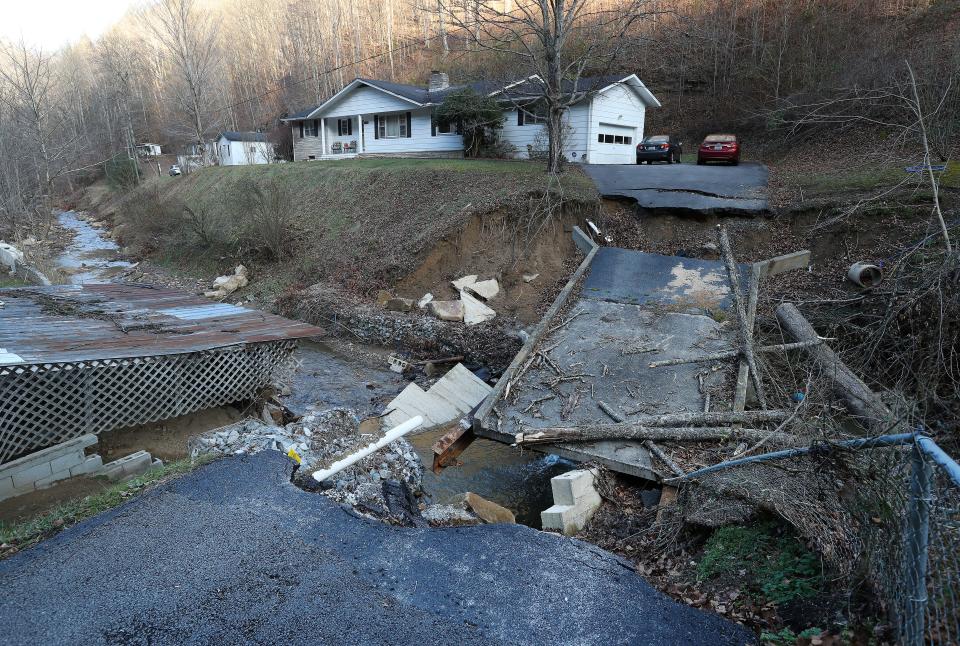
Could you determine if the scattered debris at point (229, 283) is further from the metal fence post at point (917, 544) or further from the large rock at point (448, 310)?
the metal fence post at point (917, 544)

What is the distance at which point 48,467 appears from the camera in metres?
7.07

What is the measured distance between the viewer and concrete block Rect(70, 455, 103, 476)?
7.30 meters

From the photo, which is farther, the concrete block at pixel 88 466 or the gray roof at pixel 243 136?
the gray roof at pixel 243 136

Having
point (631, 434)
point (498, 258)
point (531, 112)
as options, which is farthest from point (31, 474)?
point (531, 112)

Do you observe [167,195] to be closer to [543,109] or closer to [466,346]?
[543,109]

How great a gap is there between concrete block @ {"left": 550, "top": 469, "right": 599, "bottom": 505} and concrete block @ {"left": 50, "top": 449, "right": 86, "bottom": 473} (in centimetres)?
608

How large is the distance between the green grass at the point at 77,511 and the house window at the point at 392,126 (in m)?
27.7

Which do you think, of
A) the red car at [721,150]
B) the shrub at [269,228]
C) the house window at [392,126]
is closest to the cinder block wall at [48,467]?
the shrub at [269,228]

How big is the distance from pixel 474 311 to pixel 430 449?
→ 19.0ft

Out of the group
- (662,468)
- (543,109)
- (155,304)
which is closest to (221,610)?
(662,468)

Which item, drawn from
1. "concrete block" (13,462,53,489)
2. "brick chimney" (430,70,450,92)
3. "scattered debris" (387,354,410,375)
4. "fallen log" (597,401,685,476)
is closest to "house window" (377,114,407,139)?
"brick chimney" (430,70,450,92)

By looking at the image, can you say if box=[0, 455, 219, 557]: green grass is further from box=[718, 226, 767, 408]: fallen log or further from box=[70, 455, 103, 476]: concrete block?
box=[718, 226, 767, 408]: fallen log

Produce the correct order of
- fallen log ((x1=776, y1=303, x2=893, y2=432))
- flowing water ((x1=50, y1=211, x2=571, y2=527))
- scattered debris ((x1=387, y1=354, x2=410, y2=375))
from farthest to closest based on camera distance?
1. scattered debris ((x1=387, y1=354, x2=410, y2=375))
2. flowing water ((x1=50, y1=211, x2=571, y2=527))
3. fallen log ((x1=776, y1=303, x2=893, y2=432))

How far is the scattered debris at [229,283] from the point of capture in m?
20.8
